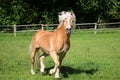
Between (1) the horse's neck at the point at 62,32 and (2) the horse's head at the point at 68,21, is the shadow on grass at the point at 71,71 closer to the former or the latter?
(1) the horse's neck at the point at 62,32

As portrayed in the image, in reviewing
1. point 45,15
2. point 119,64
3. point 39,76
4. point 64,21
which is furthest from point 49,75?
point 45,15

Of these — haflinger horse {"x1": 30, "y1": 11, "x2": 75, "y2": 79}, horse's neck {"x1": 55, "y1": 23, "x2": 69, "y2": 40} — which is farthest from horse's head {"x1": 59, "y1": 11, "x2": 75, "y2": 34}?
horse's neck {"x1": 55, "y1": 23, "x2": 69, "y2": 40}

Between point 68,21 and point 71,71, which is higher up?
point 68,21

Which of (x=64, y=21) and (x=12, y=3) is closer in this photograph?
(x=64, y=21)

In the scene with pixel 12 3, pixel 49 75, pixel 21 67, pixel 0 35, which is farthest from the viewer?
pixel 12 3

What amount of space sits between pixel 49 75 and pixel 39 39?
4.31 feet

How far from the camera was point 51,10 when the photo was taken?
116ft

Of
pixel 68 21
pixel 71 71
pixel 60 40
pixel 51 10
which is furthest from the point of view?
pixel 51 10

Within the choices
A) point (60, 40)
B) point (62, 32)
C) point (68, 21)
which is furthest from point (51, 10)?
point (68, 21)

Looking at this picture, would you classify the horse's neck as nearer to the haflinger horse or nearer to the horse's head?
the haflinger horse

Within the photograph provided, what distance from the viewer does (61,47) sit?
909cm

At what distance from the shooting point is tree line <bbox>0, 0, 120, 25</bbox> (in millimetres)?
33594

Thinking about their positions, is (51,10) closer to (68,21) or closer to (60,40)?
(60,40)

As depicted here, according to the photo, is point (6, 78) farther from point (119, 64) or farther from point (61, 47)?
point (119, 64)
